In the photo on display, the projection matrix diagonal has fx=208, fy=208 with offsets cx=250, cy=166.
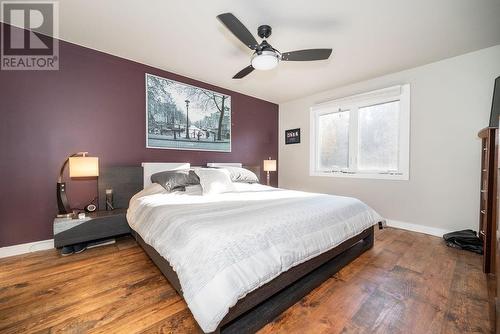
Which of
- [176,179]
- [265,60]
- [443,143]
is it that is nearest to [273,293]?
[176,179]

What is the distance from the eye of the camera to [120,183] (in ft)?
9.53

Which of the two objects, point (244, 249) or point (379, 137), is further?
point (379, 137)

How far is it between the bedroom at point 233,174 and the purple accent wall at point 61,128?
2 cm

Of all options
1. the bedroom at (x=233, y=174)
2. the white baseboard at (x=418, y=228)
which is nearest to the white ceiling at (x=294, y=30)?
the bedroom at (x=233, y=174)

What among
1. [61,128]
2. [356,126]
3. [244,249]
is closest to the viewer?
[244,249]

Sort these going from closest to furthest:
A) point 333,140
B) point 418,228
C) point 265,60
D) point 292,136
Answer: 1. point 265,60
2. point 418,228
3. point 333,140
4. point 292,136

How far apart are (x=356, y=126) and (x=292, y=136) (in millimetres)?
1436

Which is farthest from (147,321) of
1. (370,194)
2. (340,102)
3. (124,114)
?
(340,102)

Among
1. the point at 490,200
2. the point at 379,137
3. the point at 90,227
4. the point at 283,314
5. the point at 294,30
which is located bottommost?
the point at 283,314

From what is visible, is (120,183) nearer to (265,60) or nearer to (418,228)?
(265,60)

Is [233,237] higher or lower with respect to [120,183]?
lower

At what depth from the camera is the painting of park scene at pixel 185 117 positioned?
324 centimetres

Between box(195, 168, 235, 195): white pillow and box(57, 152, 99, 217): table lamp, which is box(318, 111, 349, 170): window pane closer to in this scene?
box(195, 168, 235, 195): white pillow

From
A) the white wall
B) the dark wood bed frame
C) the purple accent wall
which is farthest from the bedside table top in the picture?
the white wall
